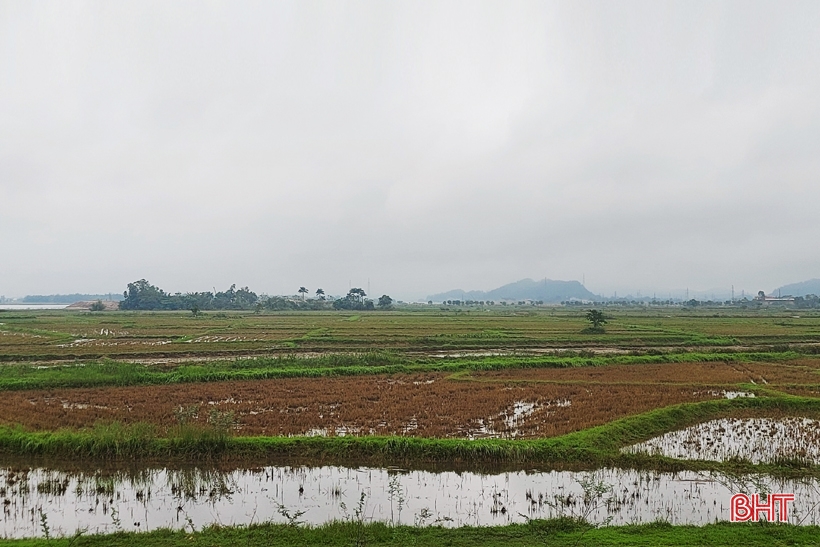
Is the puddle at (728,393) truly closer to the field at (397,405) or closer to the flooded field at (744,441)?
the field at (397,405)

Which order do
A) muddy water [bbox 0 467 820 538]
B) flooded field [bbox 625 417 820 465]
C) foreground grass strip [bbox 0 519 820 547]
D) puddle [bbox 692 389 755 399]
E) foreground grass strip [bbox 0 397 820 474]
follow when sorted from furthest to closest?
puddle [bbox 692 389 755 399] < flooded field [bbox 625 417 820 465] < foreground grass strip [bbox 0 397 820 474] < muddy water [bbox 0 467 820 538] < foreground grass strip [bbox 0 519 820 547]

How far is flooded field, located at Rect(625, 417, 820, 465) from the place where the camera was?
10.7 m

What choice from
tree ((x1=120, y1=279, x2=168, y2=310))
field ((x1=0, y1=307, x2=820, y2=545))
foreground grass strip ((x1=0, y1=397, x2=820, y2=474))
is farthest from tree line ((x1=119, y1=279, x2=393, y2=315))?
foreground grass strip ((x1=0, y1=397, x2=820, y2=474))

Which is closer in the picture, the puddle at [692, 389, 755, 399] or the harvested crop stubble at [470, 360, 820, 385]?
the puddle at [692, 389, 755, 399]

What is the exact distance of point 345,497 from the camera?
8.81 metres

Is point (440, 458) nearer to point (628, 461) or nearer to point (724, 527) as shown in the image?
point (628, 461)

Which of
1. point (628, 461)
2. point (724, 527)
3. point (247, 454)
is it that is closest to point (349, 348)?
point (247, 454)

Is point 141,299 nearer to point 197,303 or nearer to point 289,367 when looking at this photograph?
point 197,303

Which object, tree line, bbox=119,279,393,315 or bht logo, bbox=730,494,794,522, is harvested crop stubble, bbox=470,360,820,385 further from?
tree line, bbox=119,279,393,315

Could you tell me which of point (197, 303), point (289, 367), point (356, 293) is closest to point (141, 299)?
point (197, 303)

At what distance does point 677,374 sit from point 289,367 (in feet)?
57.7

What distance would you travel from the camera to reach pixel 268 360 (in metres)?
23.3

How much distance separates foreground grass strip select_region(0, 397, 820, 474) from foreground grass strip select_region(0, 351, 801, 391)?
789 centimetres

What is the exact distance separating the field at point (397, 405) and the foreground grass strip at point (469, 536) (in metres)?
0.13
